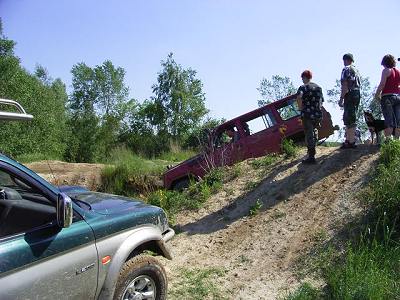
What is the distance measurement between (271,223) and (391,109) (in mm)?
3164

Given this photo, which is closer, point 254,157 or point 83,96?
point 254,157

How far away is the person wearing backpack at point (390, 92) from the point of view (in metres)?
7.96

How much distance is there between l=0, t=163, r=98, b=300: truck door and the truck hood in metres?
0.44

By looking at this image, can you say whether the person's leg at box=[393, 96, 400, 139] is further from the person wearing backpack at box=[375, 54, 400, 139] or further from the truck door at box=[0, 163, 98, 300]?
the truck door at box=[0, 163, 98, 300]

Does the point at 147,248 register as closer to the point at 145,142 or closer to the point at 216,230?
the point at 216,230

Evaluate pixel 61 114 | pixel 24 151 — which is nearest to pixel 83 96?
pixel 61 114

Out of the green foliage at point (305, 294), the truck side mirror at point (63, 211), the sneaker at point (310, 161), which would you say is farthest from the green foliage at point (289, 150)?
the truck side mirror at point (63, 211)

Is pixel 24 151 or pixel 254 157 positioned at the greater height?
pixel 24 151

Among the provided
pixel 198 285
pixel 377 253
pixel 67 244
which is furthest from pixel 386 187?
pixel 67 244

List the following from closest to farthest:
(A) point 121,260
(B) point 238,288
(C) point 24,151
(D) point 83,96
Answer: (A) point 121,260
(B) point 238,288
(C) point 24,151
(D) point 83,96

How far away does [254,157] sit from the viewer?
10406mm

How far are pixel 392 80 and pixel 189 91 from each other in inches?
1612

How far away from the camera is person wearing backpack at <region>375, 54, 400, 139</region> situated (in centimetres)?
796

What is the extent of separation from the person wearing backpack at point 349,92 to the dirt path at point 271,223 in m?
0.60
